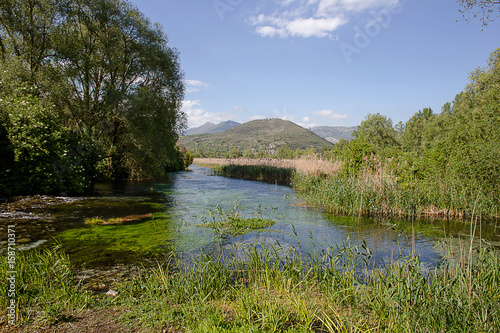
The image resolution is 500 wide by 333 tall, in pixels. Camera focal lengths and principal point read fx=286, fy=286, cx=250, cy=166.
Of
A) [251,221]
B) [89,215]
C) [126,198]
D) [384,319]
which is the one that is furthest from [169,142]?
[384,319]

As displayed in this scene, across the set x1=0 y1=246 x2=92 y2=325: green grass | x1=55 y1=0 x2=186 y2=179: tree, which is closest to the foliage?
x1=55 y1=0 x2=186 y2=179: tree

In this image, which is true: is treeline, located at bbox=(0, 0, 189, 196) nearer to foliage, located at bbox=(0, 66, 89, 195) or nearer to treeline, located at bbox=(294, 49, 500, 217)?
foliage, located at bbox=(0, 66, 89, 195)

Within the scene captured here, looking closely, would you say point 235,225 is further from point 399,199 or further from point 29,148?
point 29,148

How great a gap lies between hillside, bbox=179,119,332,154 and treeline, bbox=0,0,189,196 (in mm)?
83848

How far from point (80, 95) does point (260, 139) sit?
12795 centimetres

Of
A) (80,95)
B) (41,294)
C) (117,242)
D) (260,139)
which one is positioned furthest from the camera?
(260,139)

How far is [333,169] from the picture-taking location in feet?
50.9

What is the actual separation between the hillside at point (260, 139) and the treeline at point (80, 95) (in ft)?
275

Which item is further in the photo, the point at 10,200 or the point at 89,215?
the point at 10,200

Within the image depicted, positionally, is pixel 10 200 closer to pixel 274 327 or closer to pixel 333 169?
pixel 274 327

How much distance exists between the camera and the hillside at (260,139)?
122919 mm

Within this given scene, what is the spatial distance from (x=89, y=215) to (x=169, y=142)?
1155 cm

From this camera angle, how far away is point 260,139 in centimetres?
14412

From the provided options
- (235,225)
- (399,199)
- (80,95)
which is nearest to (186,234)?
(235,225)
